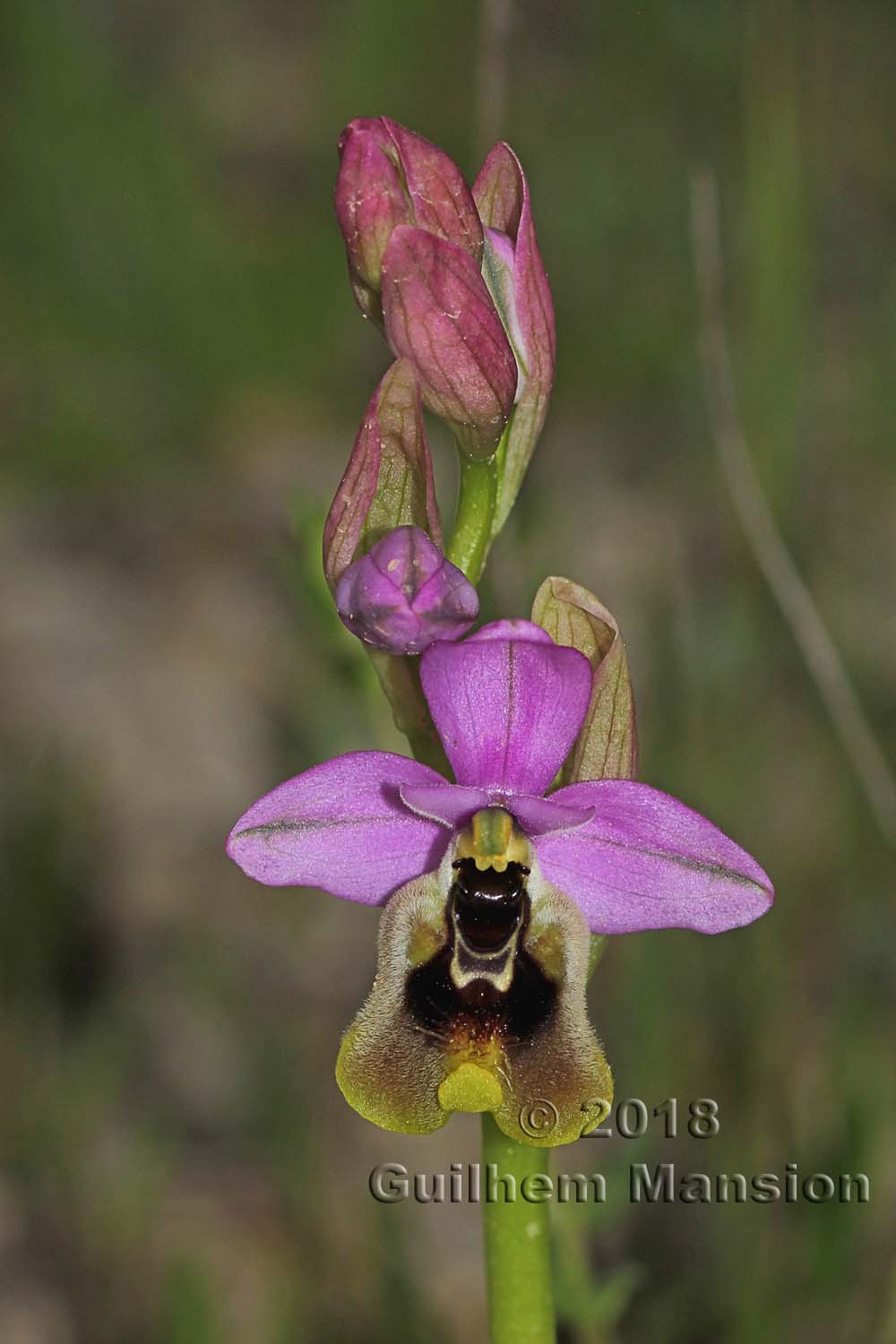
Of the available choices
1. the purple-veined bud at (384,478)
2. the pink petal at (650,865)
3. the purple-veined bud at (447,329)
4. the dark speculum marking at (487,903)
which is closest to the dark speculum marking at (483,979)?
the dark speculum marking at (487,903)

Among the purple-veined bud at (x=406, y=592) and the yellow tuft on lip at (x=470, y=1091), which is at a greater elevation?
the purple-veined bud at (x=406, y=592)

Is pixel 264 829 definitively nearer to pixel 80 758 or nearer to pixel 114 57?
pixel 80 758

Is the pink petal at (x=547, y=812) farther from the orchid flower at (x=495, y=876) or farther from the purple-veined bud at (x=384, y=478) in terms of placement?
the purple-veined bud at (x=384, y=478)

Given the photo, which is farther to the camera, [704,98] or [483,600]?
[704,98]

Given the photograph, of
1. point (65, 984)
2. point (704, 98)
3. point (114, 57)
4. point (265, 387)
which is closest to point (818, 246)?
point (704, 98)

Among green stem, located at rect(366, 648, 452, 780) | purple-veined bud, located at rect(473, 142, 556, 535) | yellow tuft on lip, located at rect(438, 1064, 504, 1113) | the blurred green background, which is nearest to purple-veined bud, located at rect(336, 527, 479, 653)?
green stem, located at rect(366, 648, 452, 780)

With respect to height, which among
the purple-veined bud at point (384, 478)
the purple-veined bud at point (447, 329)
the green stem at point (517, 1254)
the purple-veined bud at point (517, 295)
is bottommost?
the green stem at point (517, 1254)
